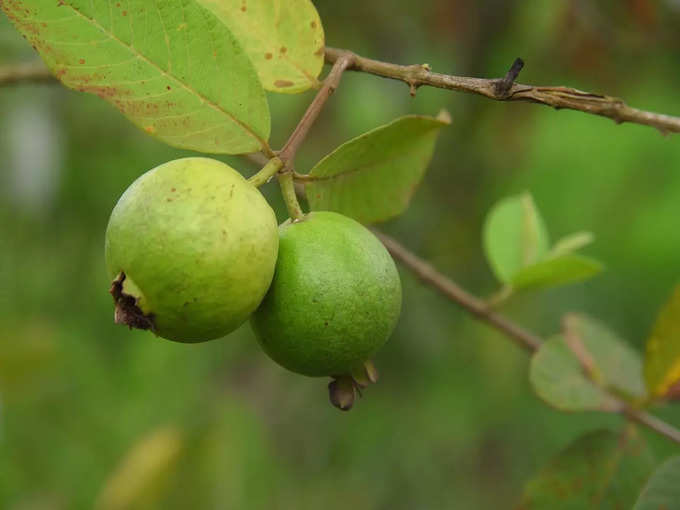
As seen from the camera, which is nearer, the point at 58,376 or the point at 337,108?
the point at 58,376

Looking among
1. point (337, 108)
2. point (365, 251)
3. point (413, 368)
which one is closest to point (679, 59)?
point (337, 108)

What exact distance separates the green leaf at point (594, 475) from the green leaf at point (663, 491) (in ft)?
1.03

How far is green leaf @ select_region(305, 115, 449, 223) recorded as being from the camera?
103 cm

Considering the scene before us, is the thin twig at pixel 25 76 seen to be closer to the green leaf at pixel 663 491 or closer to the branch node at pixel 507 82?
the branch node at pixel 507 82

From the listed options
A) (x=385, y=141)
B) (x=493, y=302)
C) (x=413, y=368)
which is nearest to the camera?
(x=385, y=141)

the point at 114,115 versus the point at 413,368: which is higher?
the point at 114,115

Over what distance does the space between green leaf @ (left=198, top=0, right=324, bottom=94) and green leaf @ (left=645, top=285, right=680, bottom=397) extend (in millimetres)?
649

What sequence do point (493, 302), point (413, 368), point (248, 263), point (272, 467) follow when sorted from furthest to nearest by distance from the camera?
1. point (413, 368)
2. point (272, 467)
3. point (493, 302)
4. point (248, 263)

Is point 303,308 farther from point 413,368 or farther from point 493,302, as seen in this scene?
point 413,368

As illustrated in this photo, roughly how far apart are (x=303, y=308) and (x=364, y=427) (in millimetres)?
1628

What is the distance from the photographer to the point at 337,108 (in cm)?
291

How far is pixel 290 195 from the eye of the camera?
0.99 meters

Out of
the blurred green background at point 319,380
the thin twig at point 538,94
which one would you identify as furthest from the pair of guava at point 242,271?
the blurred green background at point 319,380

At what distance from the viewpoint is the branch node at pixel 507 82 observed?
85cm
